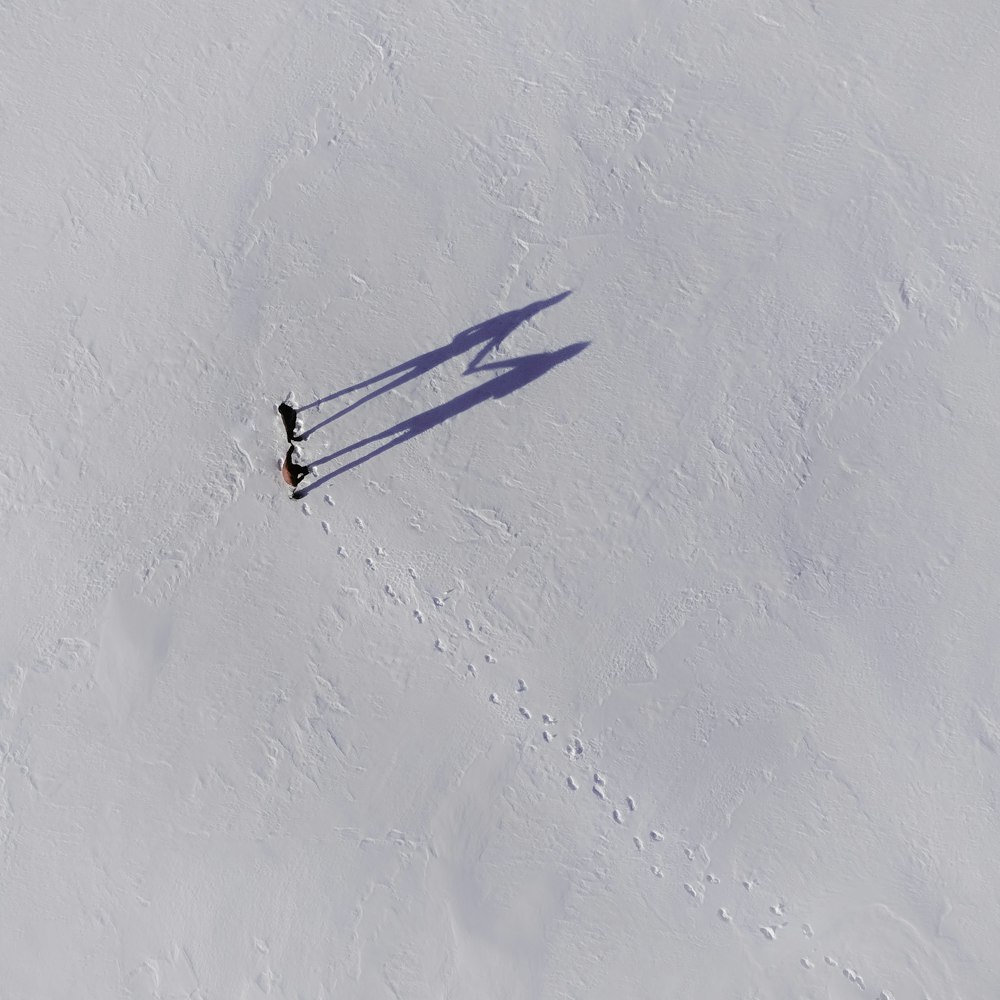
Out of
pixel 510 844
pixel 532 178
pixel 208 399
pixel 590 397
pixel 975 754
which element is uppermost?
pixel 532 178

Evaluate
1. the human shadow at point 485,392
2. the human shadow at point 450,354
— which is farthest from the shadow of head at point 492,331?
the human shadow at point 485,392

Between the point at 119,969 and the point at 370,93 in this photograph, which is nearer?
the point at 119,969

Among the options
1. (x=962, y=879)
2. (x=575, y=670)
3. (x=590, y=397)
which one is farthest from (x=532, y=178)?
(x=962, y=879)

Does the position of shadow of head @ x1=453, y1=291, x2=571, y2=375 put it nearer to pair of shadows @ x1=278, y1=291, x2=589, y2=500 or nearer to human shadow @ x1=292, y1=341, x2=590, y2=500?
pair of shadows @ x1=278, y1=291, x2=589, y2=500

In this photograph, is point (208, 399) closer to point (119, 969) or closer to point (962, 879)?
point (119, 969)

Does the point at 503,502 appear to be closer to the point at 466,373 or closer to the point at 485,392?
the point at 485,392

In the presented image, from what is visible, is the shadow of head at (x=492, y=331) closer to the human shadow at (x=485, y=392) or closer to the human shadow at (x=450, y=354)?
the human shadow at (x=450, y=354)

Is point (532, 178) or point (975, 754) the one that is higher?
point (532, 178)

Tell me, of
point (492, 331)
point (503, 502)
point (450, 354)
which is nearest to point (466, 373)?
point (450, 354)
